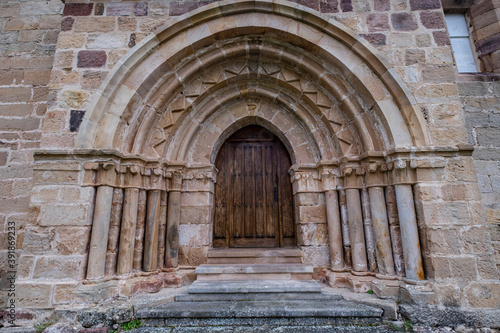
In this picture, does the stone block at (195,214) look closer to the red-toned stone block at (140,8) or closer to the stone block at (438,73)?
the red-toned stone block at (140,8)

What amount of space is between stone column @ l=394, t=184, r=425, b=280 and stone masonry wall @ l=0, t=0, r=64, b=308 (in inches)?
190

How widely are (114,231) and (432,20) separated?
4713mm

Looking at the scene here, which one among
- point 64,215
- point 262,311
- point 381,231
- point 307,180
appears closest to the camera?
point 262,311

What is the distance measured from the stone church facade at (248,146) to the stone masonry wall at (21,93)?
0.02 meters

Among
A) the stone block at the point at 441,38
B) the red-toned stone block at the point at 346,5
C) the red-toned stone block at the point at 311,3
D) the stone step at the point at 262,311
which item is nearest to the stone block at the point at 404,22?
the stone block at the point at 441,38

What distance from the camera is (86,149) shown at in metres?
2.91

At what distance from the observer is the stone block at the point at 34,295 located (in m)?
2.61

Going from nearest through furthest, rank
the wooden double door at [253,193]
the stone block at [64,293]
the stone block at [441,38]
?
the stone block at [64,293] < the stone block at [441,38] < the wooden double door at [253,193]

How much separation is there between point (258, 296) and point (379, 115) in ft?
8.50

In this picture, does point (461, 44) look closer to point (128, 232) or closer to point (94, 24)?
point (94, 24)

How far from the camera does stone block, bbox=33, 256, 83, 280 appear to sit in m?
2.68

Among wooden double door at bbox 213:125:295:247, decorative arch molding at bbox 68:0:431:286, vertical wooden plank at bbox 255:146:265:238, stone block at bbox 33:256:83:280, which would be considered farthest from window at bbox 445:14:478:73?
stone block at bbox 33:256:83:280

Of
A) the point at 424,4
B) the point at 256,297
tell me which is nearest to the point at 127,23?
the point at 256,297

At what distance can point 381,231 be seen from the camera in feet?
9.99
